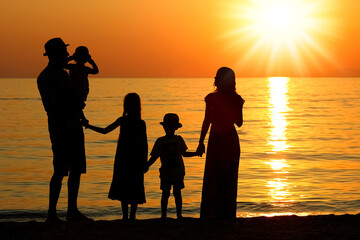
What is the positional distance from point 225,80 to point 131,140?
54.3 inches

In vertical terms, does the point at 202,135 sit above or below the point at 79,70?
below

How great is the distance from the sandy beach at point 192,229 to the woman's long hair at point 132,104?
4.34 ft

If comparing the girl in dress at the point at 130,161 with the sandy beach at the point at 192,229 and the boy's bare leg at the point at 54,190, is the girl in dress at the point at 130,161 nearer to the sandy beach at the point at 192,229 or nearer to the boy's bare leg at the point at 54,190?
the sandy beach at the point at 192,229

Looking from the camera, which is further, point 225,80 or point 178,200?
point 178,200

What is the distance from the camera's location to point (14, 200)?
545 inches

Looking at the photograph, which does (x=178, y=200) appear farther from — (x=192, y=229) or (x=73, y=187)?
(x=73, y=187)

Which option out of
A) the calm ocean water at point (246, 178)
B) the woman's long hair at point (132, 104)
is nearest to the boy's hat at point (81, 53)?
the woman's long hair at point (132, 104)

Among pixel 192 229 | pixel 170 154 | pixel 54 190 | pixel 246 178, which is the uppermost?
pixel 246 178

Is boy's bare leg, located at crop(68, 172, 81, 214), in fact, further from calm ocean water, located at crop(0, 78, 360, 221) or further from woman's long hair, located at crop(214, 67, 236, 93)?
calm ocean water, located at crop(0, 78, 360, 221)

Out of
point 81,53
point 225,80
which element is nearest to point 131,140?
point 81,53

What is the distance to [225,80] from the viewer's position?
739 cm

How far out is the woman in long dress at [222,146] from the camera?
7.45m

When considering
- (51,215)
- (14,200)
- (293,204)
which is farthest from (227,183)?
(14,200)

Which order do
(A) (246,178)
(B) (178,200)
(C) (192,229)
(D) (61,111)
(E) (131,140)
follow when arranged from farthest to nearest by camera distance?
(A) (246,178)
(B) (178,200)
(E) (131,140)
(D) (61,111)
(C) (192,229)
